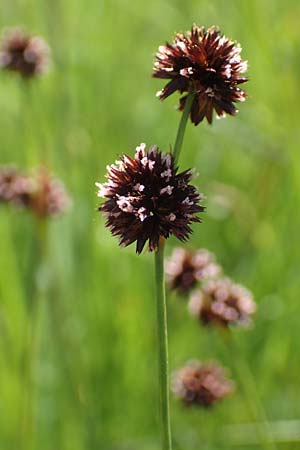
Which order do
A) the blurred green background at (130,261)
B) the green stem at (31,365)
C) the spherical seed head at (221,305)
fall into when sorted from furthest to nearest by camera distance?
the blurred green background at (130,261), the green stem at (31,365), the spherical seed head at (221,305)

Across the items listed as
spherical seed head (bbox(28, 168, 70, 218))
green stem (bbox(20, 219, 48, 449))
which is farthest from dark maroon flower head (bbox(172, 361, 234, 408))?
spherical seed head (bbox(28, 168, 70, 218))

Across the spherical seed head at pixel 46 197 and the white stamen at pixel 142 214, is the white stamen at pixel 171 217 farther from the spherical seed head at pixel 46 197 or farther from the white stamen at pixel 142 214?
the spherical seed head at pixel 46 197

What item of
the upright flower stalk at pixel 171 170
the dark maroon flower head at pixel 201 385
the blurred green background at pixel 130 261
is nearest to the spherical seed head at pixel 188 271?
the blurred green background at pixel 130 261

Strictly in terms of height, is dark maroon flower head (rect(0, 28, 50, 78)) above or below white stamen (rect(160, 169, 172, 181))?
above

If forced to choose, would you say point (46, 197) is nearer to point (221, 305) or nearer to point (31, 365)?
point (31, 365)

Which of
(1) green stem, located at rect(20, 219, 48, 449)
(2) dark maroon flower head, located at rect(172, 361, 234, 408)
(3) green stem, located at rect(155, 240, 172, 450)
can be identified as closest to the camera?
(3) green stem, located at rect(155, 240, 172, 450)

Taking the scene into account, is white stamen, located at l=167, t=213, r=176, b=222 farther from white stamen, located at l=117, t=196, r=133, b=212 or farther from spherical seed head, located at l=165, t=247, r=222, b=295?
spherical seed head, located at l=165, t=247, r=222, b=295
